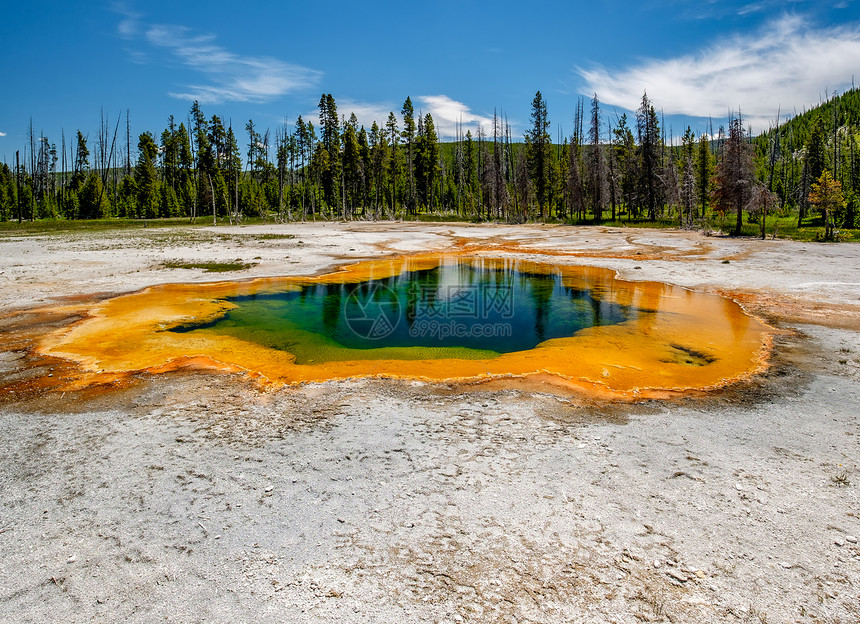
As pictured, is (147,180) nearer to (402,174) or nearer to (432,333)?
(402,174)

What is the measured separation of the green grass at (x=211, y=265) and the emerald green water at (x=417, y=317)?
4.74m

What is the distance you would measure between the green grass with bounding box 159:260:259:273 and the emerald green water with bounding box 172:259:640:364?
474 cm

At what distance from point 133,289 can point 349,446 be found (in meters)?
14.8

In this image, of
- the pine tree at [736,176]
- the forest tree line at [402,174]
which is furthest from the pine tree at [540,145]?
the pine tree at [736,176]

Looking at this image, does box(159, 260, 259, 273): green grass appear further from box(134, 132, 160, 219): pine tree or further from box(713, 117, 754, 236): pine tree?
box(134, 132, 160, 219): pine tree

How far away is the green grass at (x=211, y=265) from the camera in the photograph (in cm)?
2176

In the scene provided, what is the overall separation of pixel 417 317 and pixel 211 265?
13278 mm

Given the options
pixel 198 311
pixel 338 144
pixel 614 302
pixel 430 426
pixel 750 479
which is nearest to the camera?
pixel 750 479

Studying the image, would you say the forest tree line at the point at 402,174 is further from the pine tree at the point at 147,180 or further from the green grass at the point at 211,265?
the green grass at the point at 211,265

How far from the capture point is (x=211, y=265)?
22766 millimetres

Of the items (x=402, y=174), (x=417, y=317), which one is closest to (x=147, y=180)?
(x=402, y=174)

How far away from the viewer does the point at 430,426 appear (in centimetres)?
645

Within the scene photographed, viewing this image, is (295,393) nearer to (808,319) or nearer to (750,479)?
(750,479)

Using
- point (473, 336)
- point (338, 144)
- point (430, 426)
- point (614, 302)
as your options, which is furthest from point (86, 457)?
point (338, 144)
